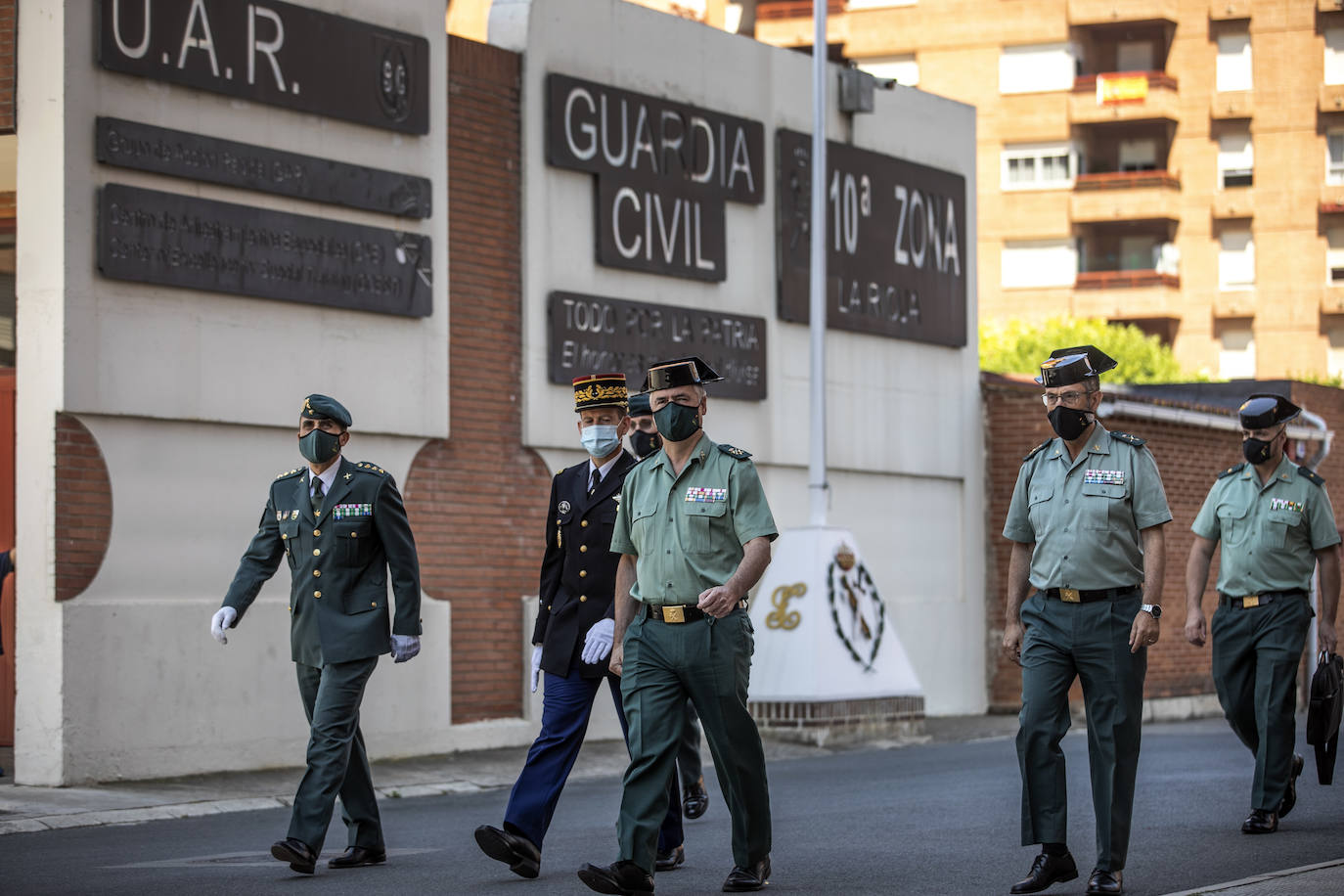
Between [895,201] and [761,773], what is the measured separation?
13715 mm

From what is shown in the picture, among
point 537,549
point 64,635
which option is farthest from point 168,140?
point 537,549

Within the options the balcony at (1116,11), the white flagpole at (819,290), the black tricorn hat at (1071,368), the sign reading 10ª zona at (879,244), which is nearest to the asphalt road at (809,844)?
the black tricorn hat at (1071,368)

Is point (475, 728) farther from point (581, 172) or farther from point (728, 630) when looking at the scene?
point (728, 630)

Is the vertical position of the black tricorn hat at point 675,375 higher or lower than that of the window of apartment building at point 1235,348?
lower

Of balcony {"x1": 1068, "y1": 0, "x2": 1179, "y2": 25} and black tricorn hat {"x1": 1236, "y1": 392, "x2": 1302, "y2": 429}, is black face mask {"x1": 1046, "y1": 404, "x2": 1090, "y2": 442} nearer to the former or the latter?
black tricorn hat {"x1": 1236, "y1": 392, "x2": 1302, "y2": 429}

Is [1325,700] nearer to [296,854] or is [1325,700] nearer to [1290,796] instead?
[1290,796]

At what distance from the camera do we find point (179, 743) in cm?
1341

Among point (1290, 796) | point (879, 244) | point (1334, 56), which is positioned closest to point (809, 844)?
point (1290, 796)

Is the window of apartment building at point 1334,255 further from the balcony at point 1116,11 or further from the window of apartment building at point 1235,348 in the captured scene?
the balcony at point 1116,11

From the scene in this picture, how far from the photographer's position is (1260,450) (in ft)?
34.6

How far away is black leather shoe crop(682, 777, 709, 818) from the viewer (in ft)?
35.8

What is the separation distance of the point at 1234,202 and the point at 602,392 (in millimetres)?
60252

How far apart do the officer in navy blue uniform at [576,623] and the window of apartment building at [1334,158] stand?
201 ft

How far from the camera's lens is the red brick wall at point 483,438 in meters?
15.8
